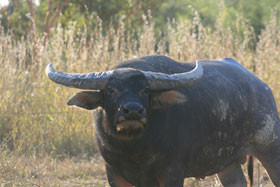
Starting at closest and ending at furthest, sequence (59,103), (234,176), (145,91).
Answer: (145,91) < (234,176) < (59,103)

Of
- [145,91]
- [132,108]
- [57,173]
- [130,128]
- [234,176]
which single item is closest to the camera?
[132,108]

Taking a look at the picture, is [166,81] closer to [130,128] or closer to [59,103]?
[130,128]

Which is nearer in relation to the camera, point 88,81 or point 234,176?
point 88,81

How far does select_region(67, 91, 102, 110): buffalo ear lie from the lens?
3.74 meters

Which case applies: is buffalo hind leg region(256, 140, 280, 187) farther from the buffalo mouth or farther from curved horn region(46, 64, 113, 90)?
curved horn region(46, 64, 113, 90)

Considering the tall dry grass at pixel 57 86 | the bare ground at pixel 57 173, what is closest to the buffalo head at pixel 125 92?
the bare ground at pixel 57 173

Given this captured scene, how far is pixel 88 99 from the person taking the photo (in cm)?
376

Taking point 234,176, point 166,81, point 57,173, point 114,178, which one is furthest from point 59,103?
point 166,81

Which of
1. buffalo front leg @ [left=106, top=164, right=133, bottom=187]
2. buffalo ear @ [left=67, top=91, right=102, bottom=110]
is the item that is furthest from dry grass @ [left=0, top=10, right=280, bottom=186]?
buffalo ear @ [left=67, top=91, right=102, bottom=110]

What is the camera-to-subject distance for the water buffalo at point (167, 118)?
358 cm

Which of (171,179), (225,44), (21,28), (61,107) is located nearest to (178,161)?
(171,179)

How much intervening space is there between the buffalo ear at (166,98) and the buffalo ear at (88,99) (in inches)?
15.9

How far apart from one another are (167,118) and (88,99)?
61 cm

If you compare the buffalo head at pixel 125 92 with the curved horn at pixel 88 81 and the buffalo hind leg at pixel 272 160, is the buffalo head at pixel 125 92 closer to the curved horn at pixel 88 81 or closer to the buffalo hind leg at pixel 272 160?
the curved horn at pixel 88 81
